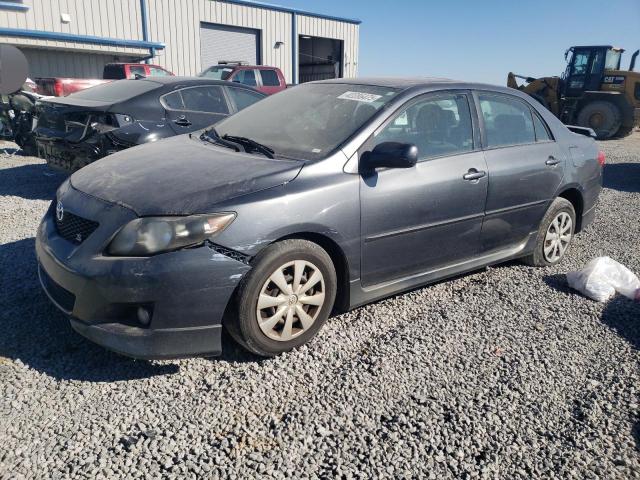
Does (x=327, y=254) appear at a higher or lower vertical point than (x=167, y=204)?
lower

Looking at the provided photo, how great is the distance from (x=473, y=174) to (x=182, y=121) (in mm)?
3897

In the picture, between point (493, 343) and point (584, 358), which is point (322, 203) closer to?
point (493, 343)

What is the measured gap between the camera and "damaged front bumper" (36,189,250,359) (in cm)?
249

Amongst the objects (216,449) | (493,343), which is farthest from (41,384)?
(493,343)

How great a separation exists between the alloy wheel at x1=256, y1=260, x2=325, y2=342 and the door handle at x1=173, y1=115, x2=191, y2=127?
3.98 meters

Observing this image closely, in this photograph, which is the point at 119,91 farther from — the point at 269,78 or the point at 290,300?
the point at 269,78

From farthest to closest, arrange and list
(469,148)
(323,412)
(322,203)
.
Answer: (469,148) < (322,203) < (323,412)

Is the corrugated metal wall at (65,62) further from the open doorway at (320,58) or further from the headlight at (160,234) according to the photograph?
the headlight at (160,234)

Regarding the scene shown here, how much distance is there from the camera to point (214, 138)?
3746 mm

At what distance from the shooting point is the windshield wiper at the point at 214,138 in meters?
3.48

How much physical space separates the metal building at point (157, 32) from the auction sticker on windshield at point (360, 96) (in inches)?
683

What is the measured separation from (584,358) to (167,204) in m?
2.63

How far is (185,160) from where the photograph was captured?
320 cm

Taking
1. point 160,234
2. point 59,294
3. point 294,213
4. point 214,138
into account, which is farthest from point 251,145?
point 59,294
